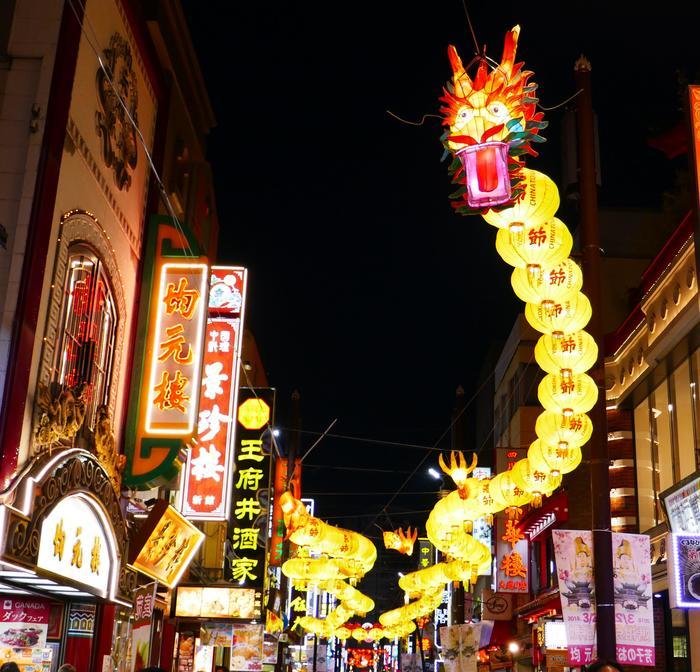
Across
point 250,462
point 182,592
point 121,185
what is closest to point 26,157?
point 121,185

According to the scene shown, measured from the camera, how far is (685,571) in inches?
466

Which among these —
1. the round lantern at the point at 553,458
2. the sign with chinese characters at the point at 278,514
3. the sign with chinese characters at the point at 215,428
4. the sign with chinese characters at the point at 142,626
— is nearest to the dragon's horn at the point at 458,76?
the round lantern at the point at 553,458

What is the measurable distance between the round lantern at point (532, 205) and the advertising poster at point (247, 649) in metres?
19.2

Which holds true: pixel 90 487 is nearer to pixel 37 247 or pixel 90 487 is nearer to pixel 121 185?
pixel 37 247

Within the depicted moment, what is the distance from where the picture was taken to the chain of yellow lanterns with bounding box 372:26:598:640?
10.3 meters

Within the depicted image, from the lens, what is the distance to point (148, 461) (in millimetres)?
14570

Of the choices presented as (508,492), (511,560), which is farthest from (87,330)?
(511,560)

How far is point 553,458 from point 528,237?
3.99 metres

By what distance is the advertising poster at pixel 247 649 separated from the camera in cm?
2686

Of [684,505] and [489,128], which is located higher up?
[489,128]

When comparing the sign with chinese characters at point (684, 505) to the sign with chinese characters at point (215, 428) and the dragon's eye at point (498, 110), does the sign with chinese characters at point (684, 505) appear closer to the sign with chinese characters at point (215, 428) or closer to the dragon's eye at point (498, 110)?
the dragon's eye at point (498, 110)

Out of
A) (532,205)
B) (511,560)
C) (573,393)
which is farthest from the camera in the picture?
(511,560)

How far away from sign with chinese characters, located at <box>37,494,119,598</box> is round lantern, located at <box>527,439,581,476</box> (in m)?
6.47

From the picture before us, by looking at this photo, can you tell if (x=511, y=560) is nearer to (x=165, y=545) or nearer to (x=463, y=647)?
(x=463, y=647)
